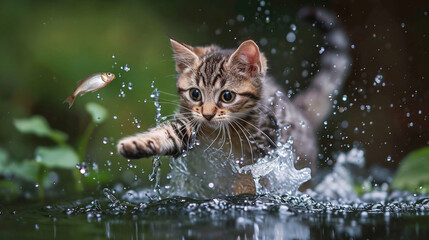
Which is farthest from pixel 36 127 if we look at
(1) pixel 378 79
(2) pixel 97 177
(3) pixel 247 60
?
(1) pixel 378 79

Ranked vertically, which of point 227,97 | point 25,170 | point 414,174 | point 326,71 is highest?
point 326,71

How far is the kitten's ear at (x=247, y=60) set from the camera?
7.29ft

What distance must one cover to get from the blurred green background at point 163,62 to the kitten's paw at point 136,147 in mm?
1353

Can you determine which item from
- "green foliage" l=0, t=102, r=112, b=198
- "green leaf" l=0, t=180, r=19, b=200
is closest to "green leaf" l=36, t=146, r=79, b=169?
"green foliage" l=0, t=102, r=112, b=198

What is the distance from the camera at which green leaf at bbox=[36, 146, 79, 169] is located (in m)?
3.39

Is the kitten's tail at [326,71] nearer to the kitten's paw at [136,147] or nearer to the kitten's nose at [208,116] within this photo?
the kitten's nose at [208,116]

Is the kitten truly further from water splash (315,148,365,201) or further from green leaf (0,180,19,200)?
green leaf (0,180,19,200)

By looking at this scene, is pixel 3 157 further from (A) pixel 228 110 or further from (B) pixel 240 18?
(A) pixel 228 110

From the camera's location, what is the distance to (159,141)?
2006mm

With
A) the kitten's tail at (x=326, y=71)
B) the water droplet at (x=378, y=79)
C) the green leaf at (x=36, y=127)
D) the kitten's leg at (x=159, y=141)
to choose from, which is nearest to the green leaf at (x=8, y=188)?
the green leaf at (x=36, y=127)

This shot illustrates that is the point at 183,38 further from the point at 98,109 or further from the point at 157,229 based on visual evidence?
the point at 157,229

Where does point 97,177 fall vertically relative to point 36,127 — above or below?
below

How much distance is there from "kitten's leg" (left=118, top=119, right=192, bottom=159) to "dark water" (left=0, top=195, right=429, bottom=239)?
26 centimetres

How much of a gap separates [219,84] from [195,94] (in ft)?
0.40
